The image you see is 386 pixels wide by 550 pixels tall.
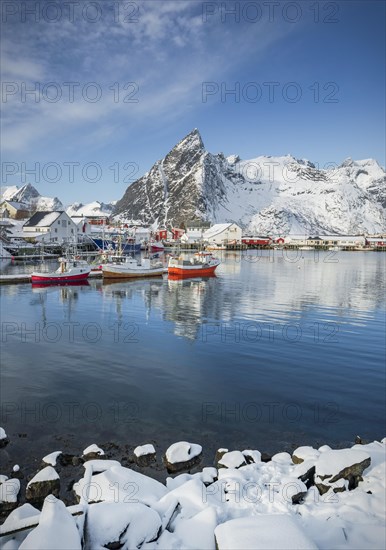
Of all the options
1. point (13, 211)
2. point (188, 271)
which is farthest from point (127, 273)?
point (13, 211)

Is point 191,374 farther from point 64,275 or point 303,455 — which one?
point 64,275

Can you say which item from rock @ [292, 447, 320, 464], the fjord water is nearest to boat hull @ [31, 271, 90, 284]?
the fjord water

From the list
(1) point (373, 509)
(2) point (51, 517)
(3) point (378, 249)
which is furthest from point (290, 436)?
(3) point (378, 249)

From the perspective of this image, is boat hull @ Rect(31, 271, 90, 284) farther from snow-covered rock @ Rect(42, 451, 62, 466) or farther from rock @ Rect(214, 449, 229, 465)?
rock @ Rect(214, 449, 229, 465)

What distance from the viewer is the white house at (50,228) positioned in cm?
8845

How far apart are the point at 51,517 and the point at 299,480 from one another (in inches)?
213

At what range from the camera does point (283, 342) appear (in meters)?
20.6

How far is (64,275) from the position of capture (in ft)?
144

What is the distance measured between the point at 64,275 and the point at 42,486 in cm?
3842

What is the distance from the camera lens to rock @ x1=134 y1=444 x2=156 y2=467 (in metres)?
9.07

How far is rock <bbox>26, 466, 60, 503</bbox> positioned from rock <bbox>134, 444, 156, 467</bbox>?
6.59ft

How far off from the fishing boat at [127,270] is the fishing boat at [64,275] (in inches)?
119

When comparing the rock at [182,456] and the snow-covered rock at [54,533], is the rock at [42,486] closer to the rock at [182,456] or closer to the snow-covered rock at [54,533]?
the rock at [182,456]

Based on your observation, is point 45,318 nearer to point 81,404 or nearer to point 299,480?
point 81,404
